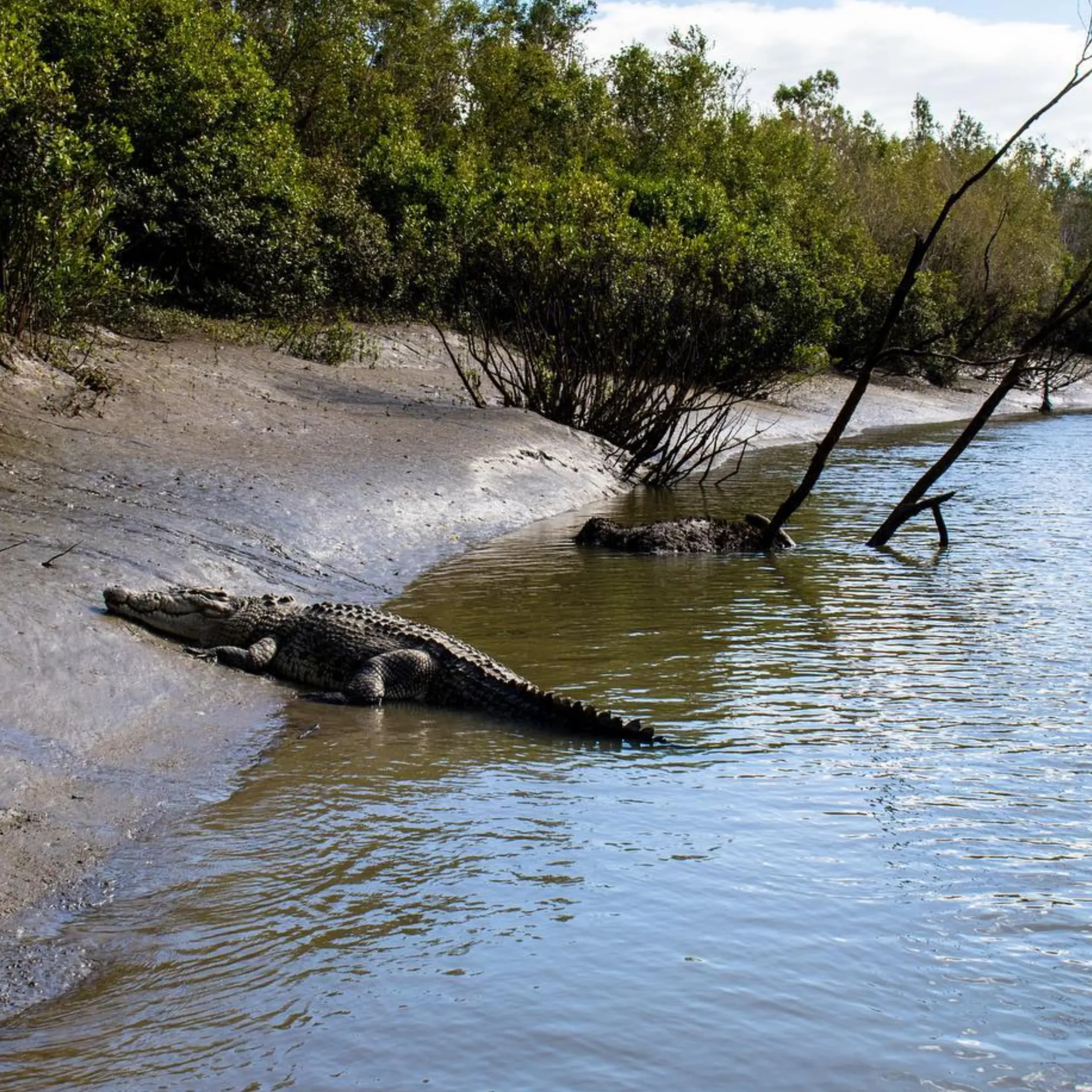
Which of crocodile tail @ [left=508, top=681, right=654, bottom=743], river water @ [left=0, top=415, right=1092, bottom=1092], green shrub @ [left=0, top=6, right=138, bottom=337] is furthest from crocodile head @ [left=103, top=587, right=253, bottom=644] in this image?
green shrub @ [left=0, top=6, right=138, bottom=337]

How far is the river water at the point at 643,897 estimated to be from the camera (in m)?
4.52

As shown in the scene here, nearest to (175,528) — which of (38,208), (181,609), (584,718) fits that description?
(181,609)

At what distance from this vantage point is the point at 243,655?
9.26 meters

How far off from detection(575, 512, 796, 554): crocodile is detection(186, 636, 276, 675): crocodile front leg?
5.95m

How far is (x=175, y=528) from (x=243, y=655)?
2.51 meters

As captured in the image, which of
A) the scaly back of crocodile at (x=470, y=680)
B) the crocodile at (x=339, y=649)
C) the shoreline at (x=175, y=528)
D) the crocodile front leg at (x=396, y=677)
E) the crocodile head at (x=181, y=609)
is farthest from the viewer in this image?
the crocodile head at (x=181, y=609)

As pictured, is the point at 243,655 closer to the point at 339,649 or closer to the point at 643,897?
the point at 339,649

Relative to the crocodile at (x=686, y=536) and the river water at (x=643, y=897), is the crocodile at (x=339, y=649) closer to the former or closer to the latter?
the river water at (x=643, y=897)

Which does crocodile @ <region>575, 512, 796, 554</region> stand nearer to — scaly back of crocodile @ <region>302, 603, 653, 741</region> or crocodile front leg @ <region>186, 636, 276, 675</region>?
scaly back of crocodile @ <region>302, 603, 653, 741</region>

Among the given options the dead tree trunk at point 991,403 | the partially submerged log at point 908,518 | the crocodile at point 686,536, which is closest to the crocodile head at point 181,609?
the crocodile at point 686,536

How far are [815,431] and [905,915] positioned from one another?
27.1m

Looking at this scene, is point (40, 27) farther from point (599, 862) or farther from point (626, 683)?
point (599, 862)

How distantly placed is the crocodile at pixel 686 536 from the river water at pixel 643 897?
409 centimetres

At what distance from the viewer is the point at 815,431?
31.9 metres
